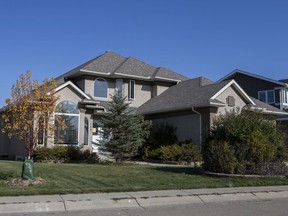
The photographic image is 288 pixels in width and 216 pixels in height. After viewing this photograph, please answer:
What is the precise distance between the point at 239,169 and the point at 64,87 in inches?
512

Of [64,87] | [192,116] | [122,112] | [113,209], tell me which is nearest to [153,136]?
[192,116]

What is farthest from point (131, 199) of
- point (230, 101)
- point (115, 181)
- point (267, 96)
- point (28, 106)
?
point (267, 96)

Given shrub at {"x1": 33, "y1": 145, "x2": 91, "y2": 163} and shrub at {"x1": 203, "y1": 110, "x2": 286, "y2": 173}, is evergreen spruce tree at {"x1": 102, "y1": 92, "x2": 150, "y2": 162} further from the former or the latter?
shrub at {"x1": 203, "y1": 110, "x2": 286, "y2": 173}

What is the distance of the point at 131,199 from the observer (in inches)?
428

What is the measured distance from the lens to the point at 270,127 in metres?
16.7

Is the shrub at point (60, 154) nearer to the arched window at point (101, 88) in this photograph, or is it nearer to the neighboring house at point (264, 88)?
the arched window at point (101, 88)

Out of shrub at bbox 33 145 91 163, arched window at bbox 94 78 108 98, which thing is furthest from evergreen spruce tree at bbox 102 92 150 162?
arched window at bbox 94 78 108 98

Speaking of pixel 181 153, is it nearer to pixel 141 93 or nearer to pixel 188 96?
pixel 188 96

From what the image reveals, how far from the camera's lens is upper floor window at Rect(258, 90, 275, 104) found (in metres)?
38.7

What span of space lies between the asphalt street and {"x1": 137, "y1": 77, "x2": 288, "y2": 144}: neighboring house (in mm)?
12040

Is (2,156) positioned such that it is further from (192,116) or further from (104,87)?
(192,116)

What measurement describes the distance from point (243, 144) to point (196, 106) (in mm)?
8923

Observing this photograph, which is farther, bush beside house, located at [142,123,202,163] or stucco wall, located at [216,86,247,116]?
stucco wall, located at [216,86,247,116]

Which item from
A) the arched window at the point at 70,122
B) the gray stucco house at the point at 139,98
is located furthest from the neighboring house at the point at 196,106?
the arched window at the point at 70,122
